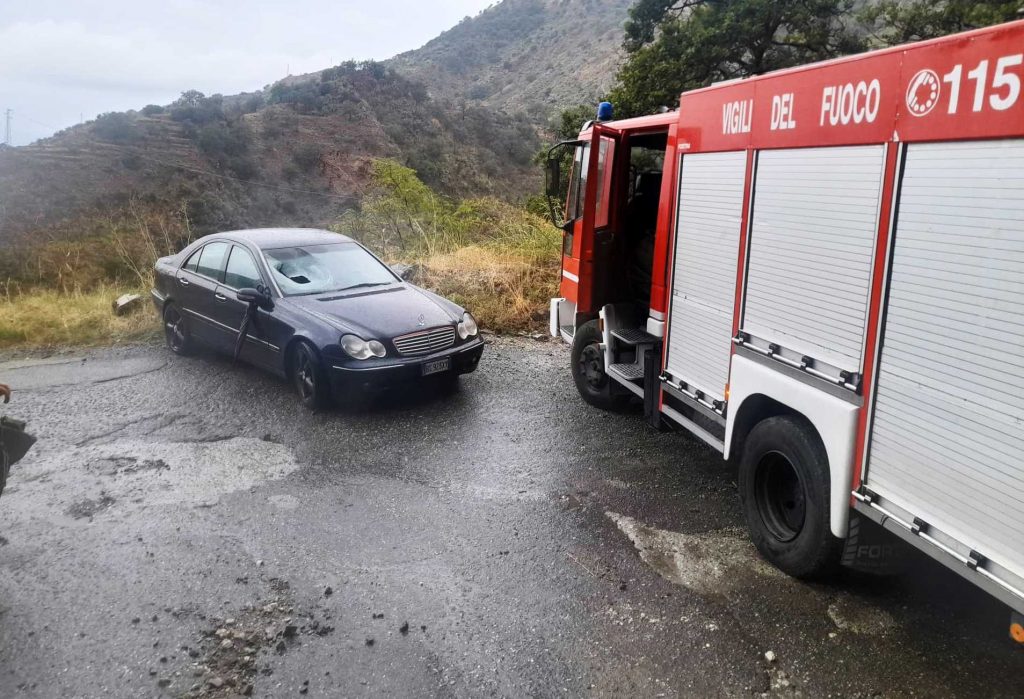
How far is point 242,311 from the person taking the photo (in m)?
7.94

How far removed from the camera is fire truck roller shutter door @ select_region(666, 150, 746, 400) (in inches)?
182

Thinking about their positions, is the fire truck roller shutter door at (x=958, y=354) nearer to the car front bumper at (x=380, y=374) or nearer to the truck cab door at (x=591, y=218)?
the truck cab door at (x=591, y=218)

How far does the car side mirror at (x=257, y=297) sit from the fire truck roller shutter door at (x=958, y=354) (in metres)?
5.78

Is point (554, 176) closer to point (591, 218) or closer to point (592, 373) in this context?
point (591, 218)

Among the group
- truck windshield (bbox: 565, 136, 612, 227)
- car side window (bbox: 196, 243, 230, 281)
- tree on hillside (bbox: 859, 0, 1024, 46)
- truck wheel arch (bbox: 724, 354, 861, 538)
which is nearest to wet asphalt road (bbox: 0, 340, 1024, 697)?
truck wheel arch (bbox: 724, 354, 861, 538)

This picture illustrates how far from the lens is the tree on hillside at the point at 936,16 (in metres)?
12.5

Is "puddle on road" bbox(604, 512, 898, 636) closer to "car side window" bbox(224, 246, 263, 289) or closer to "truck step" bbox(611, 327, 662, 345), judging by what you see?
"truck step" bbox(611, 327, 662, 345)

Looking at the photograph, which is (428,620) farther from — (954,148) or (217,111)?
(217,111)

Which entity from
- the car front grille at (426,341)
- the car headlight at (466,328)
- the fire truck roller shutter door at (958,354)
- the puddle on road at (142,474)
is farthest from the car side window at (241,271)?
the fire truck roller shutter door at (958,354)

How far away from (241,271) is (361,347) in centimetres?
199

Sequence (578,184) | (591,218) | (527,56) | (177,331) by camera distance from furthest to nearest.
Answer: (527,56) → (177,331) → (578,184) → (591,218)

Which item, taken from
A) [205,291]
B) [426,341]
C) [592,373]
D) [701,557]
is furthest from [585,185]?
[205,291]

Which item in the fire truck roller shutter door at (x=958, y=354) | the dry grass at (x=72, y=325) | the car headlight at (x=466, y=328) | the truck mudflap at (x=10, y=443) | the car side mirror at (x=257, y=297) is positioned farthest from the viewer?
the dry grass at (x=72, y=325)

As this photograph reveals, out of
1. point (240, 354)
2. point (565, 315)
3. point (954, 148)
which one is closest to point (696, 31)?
point (565, 315)
